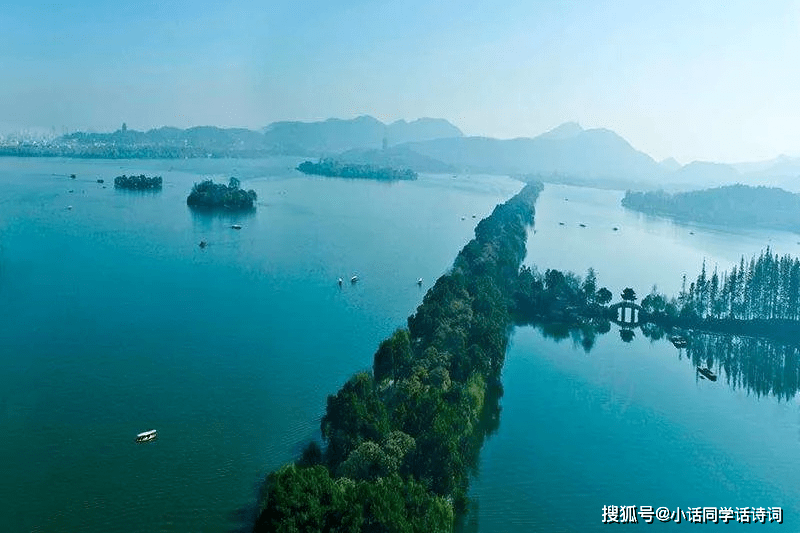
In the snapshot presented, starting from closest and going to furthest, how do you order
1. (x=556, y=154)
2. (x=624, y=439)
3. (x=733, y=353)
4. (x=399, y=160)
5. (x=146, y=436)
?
(x=146, y=436)
(x=624, y=439)
(x=733, y=353)
(x=399, y=160)
(x=556, y=154)

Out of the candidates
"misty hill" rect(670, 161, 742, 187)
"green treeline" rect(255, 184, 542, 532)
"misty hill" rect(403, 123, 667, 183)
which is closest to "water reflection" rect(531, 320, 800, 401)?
"green treeline" rect(255, 184, 542, 532)

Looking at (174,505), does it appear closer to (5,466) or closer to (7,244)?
(5,466)

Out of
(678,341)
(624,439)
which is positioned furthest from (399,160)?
(624,439)

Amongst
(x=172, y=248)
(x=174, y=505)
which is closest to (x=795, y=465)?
(x=174, y=505)

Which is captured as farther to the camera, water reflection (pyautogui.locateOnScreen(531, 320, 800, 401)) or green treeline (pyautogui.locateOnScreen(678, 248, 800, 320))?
green treeline (pyautogui.locateOnScreen(678, 248, 800, 320))

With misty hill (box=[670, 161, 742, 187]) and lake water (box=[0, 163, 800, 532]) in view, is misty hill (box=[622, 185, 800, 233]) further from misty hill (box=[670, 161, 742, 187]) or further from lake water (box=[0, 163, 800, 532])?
misty hill (box=[670, 161, 742, 187])

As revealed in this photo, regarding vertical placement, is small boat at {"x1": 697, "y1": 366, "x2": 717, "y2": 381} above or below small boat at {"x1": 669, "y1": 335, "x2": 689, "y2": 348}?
below

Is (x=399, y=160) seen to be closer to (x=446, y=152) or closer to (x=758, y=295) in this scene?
(x=446, y=152)

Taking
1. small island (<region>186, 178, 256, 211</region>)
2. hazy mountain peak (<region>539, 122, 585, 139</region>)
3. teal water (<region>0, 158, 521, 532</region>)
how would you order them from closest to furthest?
1. teal water (<region>0, 158, 521, 532</region>)
2. small island (<region>186, 178, 256, 211</region>)
3. hazy mountain peak (<region>539, 122, 585, 139</region>)
